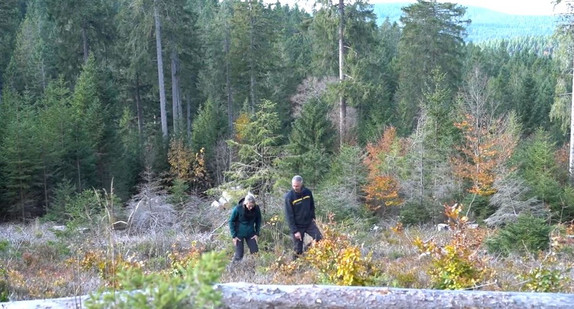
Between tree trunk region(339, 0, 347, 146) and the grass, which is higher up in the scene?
tree trunk region(339, 0, 347, 146)

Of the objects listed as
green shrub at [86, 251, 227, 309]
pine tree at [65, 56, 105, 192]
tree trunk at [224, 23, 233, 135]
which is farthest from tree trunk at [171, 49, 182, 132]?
green shrub at [86, 251, 227, 309]

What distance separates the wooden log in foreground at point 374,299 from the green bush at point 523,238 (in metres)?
5.80

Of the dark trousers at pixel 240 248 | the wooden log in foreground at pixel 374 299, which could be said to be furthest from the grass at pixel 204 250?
the wooden log in foreground at pixel 374 299

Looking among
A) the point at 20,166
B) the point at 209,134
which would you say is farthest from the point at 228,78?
the point at 20,166

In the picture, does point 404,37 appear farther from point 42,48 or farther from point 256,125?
point 42,48

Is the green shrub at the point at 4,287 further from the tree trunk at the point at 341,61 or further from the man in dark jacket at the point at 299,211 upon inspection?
the tree trunk at the point at 341,61

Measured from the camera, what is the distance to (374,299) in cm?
459

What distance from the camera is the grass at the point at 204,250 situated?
18.5 ft

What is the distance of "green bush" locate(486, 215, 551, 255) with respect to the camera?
1016cm

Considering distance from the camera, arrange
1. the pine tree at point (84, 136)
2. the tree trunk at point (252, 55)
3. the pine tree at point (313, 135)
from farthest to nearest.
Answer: the tree trunk at point (252, 55), the pine tree at point (313, 135), the pine tree at point (84, 136)

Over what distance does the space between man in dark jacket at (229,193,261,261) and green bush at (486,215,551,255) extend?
181 inches

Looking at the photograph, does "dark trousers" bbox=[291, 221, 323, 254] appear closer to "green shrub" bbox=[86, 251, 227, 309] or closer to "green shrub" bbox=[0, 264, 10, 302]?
"green shrub" bbox=[0, 264, 10, 302]

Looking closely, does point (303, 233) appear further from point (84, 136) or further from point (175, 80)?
point (175, 80)

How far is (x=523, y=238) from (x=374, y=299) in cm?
678
